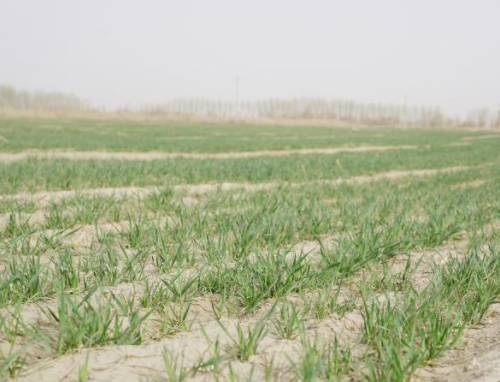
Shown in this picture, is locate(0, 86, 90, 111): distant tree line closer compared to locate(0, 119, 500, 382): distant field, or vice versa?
locate(0, 119, 500, 382): distant field

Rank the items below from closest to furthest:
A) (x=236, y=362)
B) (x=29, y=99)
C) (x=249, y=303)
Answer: (x=236, y=362)
(x=249, y=303)
(x=29, y=99)

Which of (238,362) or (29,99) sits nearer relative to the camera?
(238,362)

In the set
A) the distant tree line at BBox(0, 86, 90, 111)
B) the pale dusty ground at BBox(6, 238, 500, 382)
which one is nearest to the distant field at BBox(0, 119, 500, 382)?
the pale dusty ground at BBox(6, 238, 500, 382)

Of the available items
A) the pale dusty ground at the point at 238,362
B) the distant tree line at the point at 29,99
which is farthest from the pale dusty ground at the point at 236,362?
the distant tree line at the point at 29,99

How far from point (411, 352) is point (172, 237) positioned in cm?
239

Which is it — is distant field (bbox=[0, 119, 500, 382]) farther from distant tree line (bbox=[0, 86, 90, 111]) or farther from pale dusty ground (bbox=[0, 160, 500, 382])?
distant tree line (bbox=[0, 86, 90, 111])

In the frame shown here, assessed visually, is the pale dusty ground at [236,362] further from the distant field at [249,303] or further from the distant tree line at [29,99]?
the distant tree line at [29,99]

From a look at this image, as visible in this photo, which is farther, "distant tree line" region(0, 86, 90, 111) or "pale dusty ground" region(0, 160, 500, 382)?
"distant tree line" region(0, 86, 90, 111)

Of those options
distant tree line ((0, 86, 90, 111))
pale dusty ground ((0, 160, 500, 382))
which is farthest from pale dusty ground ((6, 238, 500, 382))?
distant tree line ((0, 86, 90, 111))

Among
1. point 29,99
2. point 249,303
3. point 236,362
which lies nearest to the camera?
point 236,362

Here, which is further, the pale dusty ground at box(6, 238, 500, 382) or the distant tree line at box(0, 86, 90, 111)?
the distant tree line at box(0, 86, 90, 111)

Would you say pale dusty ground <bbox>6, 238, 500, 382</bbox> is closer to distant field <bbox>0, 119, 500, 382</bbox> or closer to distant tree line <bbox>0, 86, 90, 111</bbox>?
distant field <bbox>0, 119, 500, 382</bbox>

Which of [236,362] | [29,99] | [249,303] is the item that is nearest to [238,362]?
[236,362]

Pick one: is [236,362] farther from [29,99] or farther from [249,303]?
[29,99]
